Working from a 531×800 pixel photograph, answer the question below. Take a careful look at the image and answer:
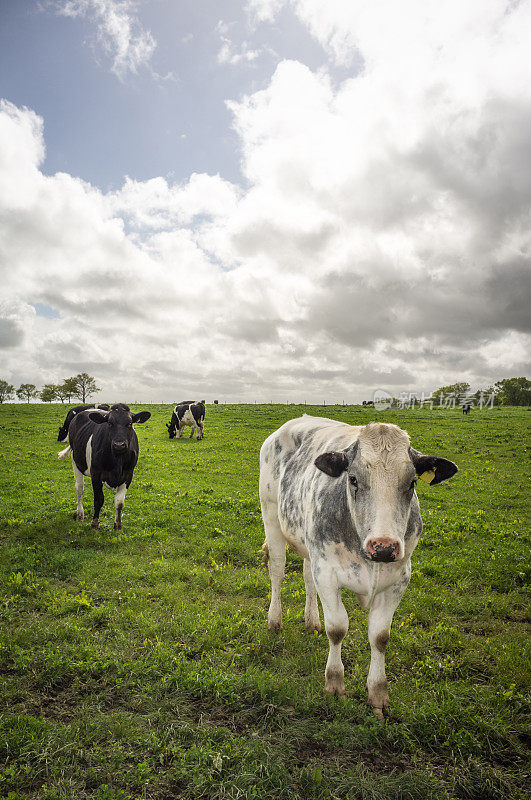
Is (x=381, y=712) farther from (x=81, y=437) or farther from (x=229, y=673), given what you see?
(x=81, y=437)

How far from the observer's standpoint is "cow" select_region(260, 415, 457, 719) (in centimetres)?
391

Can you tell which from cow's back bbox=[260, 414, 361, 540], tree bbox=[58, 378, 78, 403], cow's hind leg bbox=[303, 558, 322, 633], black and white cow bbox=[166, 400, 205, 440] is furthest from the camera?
tree bbox=[58, 378, 78, 403]

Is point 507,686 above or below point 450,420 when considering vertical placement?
below

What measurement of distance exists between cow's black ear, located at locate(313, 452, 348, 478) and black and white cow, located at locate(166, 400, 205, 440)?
77.7 ft

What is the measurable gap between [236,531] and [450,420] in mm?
25247

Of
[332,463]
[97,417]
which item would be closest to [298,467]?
[332,463]

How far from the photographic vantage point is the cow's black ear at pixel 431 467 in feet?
14.2

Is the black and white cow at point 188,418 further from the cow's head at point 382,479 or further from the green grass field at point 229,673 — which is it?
the cow's head at point 382,479

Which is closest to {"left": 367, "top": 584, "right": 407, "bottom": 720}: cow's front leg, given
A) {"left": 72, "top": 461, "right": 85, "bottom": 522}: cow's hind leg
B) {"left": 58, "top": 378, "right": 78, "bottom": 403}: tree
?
{"left": 72, "top": 461, "right": 85, "bottom": 522}: cow's hind leg

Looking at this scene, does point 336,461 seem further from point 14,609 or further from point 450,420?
point 450,420

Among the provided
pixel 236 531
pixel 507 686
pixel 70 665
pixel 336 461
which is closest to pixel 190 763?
pixel 70 665

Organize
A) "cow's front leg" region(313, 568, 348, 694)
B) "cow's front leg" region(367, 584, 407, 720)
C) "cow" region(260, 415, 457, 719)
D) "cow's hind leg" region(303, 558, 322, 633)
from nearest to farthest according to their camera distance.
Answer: "cow" region(260, 415, 457, 719), "cow's front leg" region(367, 584, 407, 720), "cow's front leg" region(313, 568, 348, 694), "cow's hind leg" region(303, 558, 322, 633)

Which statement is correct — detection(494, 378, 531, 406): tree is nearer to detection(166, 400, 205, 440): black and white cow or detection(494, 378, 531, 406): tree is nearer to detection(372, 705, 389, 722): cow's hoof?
detection(166, 400, 205, 440): black and white cow

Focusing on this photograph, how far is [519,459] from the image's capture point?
1953 centimetres
